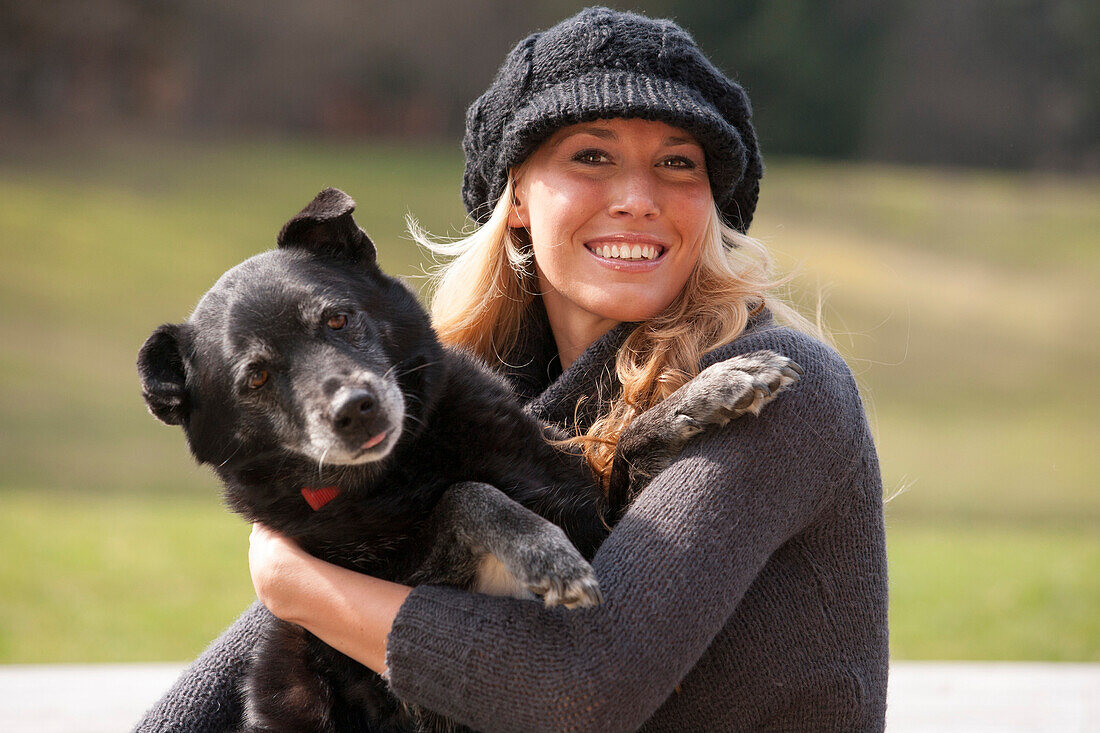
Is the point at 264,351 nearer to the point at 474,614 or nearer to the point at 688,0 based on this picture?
the point at 474,614

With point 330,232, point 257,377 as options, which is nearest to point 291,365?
point 257,377

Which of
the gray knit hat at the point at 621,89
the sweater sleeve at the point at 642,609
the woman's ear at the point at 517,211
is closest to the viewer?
the sweater sleeve at the point at 642,609

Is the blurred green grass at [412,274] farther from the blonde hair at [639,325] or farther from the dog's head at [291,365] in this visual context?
the dog's head at [291,365]

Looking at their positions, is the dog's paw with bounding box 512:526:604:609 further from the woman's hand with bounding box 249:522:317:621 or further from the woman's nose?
the woman's nose

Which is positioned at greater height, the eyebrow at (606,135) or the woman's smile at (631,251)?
the eyebrow at (606,135)

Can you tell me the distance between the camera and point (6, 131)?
1478 cm

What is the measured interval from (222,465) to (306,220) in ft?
1.79

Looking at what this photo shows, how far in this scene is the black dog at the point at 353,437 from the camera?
6.38 ft

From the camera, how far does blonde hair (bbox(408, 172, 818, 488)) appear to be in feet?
7.11

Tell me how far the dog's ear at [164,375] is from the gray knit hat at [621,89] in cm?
85

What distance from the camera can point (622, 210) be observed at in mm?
2252

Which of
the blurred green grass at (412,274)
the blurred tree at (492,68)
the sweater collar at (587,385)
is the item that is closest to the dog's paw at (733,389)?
the sweater collar at (587,385)

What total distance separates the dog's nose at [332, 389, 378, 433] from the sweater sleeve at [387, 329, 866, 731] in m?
0.37

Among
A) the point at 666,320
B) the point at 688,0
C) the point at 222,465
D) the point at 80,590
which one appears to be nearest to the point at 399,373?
the point at 222,465
